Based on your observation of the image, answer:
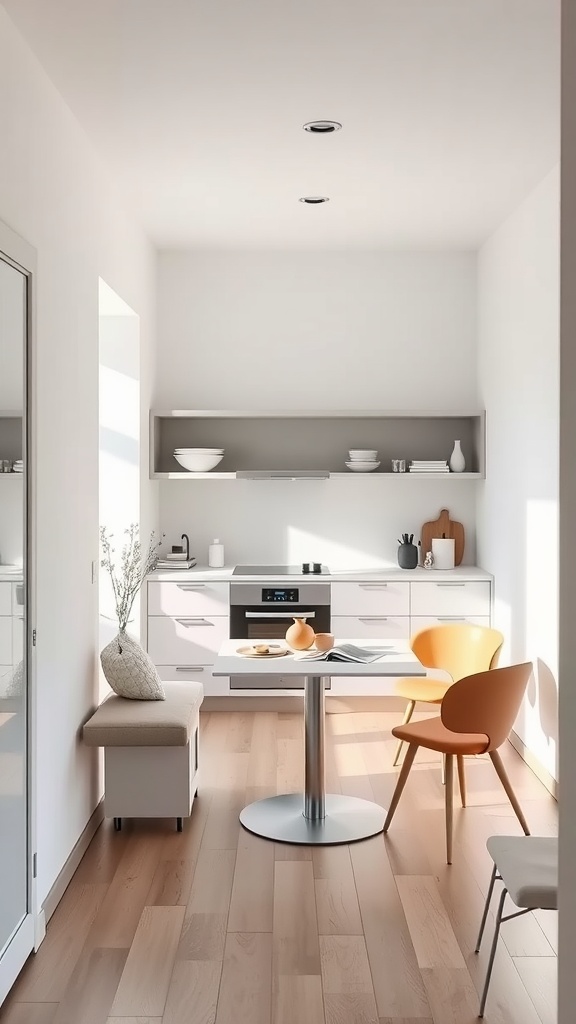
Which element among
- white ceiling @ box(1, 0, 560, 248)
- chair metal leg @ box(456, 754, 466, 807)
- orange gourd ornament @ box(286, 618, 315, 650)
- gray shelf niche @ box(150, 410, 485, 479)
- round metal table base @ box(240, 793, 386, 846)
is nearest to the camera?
white ceiling @ box(1, 0, 560, 248)

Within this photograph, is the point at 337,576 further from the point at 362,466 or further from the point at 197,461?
the point at 197,461

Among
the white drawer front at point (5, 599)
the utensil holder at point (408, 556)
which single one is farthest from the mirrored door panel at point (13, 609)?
the utensil holder at point (408, 556)

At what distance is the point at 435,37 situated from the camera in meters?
3.20

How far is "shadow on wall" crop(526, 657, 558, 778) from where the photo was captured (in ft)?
15.0

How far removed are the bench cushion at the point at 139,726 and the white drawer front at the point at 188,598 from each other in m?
1.72

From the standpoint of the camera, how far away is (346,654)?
159 inches

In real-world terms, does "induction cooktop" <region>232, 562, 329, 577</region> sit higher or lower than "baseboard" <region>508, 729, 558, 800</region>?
higher

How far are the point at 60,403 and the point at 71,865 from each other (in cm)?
176

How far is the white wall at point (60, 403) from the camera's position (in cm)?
318

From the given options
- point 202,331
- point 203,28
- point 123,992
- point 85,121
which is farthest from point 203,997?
point 202,331

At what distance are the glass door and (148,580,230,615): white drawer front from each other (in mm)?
2827

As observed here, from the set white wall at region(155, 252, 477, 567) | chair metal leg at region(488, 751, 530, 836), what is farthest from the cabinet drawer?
white wall at region(155, 252, 477, 567)

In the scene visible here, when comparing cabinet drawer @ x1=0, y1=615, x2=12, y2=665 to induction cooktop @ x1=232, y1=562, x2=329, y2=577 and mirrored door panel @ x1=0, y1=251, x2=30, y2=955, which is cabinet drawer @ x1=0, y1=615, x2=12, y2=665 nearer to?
mirrored door panel @ x1=0, y1=251, x2=30, y2=955

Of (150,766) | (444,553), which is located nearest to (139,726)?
(150,766)
